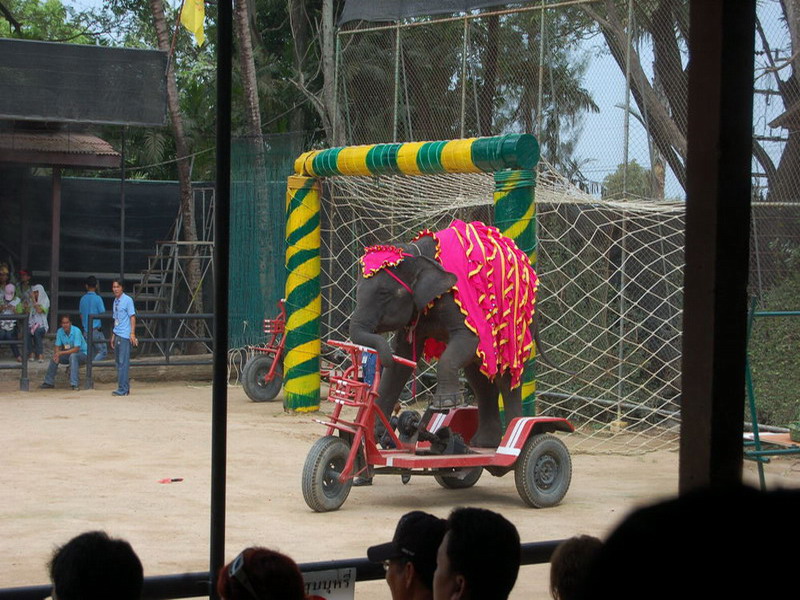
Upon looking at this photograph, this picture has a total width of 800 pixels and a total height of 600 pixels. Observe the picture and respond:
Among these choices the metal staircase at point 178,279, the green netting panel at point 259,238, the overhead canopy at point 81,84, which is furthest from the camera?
the metal staircase at point 178,279

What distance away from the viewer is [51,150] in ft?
52.7

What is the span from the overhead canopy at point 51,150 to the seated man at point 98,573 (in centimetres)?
1496

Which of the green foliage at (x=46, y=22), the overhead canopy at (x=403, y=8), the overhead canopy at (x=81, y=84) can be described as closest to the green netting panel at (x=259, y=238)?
the overhead canopy at (x=403, y=8)

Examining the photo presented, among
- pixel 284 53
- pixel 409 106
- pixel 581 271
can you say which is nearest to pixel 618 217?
pixel 581 271

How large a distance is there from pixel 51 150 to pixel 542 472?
10783 mm

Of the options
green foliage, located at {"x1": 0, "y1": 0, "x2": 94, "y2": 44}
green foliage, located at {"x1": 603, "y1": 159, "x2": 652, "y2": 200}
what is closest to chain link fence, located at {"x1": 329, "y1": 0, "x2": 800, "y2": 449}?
green foliage, located at {"x1": 603, "y1": 159, "x2": 652, "y2": 200}

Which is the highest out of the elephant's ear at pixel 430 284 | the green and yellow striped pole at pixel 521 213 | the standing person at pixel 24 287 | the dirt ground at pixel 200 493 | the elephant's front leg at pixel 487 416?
the green and yellow striped pole at pixel 521 213

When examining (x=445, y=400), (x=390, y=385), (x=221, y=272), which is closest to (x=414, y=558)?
(x=221, y=272)

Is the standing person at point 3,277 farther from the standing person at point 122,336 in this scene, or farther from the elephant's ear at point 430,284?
the elephant's ear at point 430,284

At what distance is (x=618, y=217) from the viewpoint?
11539mm

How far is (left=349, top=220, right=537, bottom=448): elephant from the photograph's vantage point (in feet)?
25.5

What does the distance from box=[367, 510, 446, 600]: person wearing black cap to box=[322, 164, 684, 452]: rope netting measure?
321 inches

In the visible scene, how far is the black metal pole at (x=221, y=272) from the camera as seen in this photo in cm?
247

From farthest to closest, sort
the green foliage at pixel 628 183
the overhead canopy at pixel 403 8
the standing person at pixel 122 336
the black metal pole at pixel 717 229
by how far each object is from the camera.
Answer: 1. the standing person at pixel 122 336
2. the overhead canopy at pixel 403 8
3. the green foliage at pixel 628 183
4. the black metal pole at pixel 717 229
